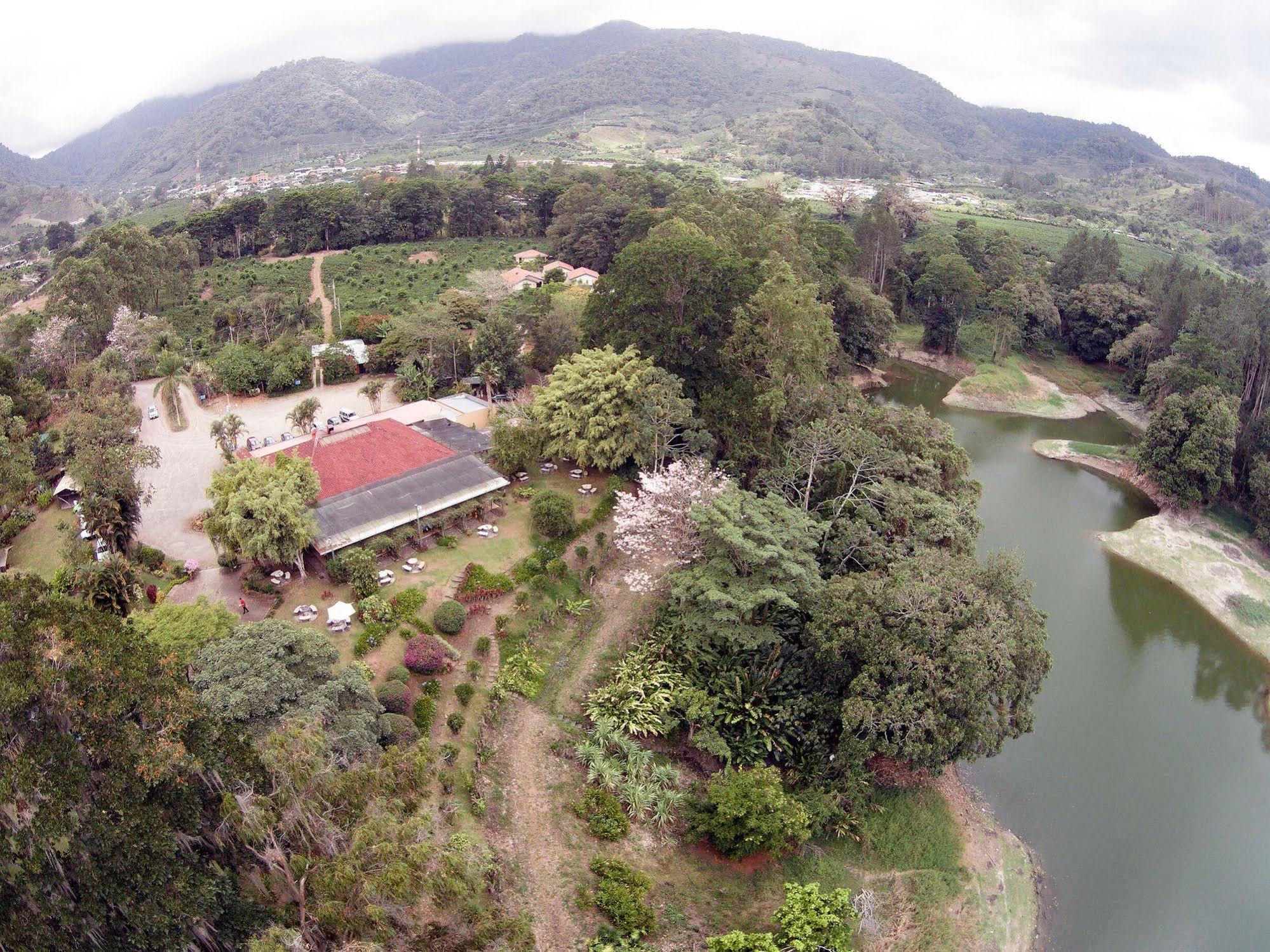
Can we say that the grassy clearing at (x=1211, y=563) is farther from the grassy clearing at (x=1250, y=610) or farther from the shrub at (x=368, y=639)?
the shrub at (x=368, y=639)

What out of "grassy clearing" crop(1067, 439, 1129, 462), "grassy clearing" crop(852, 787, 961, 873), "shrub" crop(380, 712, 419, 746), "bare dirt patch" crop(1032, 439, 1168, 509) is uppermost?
"grassy clearing" crop(1067, 439, 1129, 462)

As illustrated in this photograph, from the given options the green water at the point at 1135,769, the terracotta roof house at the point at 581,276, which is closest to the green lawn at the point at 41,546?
the green water at the point at 1135,769

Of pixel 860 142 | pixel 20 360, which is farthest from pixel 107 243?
pixel 860 142

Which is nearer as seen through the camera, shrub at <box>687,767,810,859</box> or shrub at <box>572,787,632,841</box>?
shrub at <box>687,767,810,859</box>

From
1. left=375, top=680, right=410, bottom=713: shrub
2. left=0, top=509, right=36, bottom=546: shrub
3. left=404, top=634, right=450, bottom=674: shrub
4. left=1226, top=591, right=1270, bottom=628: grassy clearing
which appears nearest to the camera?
left=375, top=680, right=410, bottom=713: shrub

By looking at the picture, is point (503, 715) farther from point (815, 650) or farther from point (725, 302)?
point (725, 302)

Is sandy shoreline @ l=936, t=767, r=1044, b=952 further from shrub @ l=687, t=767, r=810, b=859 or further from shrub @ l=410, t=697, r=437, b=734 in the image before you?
shrub @ l=410, t=697, r=437, b=734

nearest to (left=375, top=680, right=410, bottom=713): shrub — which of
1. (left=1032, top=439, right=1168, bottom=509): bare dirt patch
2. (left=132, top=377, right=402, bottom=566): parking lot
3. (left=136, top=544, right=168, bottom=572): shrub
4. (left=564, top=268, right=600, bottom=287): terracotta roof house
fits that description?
(left=132, top=377, right=402, bottom=566): parking lot

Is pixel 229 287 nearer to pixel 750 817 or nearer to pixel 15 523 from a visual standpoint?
pixel 15 523
